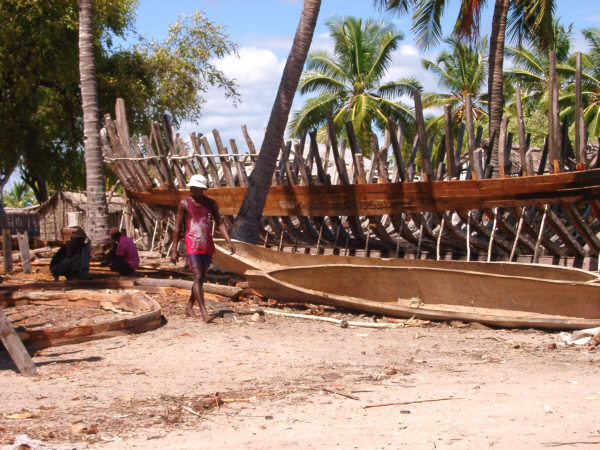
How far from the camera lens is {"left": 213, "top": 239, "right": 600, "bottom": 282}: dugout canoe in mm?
8070

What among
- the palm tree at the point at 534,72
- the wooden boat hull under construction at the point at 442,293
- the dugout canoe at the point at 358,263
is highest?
the palm tree at the point at 534,72

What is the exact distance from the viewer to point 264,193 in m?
10.7

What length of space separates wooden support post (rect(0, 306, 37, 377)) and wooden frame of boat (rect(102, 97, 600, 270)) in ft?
19.2

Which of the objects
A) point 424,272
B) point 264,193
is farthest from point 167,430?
point 264,193

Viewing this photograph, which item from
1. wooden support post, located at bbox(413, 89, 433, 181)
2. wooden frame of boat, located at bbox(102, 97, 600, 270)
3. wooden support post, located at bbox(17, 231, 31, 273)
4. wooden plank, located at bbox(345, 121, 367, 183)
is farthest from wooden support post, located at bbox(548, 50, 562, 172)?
wooden support post, located at bbox(17, 231, 31, 273)

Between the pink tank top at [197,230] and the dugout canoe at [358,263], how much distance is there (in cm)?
141

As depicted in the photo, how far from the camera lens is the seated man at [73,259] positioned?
35.3ft

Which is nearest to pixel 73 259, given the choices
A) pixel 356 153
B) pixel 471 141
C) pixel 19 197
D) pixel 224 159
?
pixel 224 159

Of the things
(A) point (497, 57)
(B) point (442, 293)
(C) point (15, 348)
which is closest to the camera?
(C) point (15, 348)

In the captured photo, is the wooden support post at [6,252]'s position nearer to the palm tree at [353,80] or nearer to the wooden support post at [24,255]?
the wooden support post at [24,255]

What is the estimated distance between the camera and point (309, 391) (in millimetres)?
5086

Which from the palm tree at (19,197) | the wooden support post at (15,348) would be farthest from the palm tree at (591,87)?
the palm tree at (19,197)

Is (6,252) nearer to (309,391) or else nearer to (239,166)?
(239,166)

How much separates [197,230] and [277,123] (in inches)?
125
